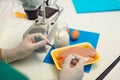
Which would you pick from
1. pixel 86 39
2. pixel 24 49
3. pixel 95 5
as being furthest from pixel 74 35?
pixel 95 5

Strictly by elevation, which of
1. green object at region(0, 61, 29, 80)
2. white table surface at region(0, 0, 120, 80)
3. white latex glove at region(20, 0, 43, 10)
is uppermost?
white latex glove at region(20, 0, 43, 10)

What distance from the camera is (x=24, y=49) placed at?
760 millimetres

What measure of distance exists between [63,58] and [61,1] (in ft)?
1.86

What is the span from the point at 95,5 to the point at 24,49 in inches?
22.4

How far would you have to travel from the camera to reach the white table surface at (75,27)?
2.44 ft

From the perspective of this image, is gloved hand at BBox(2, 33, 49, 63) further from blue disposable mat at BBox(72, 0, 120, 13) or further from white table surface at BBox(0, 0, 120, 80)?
blue disposable mat at BBox(72, 0, 120, 13)

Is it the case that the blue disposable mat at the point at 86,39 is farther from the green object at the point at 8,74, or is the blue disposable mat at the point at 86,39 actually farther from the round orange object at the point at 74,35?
the green object at the point at 8,74

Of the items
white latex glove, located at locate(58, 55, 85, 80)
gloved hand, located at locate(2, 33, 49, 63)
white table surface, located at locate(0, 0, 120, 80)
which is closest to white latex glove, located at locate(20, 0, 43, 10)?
white table surface, located at locate(0, 0, 120, 80)

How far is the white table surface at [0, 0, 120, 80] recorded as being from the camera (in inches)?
29.3

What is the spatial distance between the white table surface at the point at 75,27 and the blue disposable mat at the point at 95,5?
0.09 ft

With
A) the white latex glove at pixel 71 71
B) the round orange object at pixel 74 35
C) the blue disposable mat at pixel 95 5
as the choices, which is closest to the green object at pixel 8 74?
the white latex glove at pixel 71 71

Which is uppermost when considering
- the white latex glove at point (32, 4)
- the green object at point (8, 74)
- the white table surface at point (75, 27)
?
the white latex glove at point (32, 4)

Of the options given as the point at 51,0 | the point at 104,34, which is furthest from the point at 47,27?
the point at 51,0

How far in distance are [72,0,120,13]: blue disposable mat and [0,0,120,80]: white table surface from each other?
28 mm
